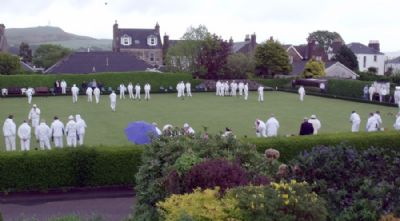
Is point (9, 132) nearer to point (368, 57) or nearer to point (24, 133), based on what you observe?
point (24, 133)

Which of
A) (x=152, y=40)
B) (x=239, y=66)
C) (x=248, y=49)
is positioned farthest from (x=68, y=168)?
(x=152, y=40)

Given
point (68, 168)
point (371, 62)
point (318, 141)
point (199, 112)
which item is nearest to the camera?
point (68, 168)

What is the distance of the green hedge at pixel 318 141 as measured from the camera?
53.9 ft

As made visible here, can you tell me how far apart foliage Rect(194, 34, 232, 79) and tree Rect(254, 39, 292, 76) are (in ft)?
16.5

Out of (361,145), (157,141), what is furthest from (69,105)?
(157,141)

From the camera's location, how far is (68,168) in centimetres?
1536

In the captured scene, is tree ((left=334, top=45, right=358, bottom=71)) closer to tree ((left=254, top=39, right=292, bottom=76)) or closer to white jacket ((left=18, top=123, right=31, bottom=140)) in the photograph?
tree ((left=254, top=39, right=292, bottom=76))

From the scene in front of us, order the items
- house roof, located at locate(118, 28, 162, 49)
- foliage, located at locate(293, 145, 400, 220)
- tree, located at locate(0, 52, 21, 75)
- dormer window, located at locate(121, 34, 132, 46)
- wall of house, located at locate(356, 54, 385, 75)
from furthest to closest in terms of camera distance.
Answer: wall of house, located at locate(356, 54, 385, 75) → house roof, located at locate(118, 28, 162, 49) → dormer window, located at locate(121, 34, 132, 46) → tree, located at locate(0, 52, 21, 75) → foliage, located at locate(293, 145, 400, 220)

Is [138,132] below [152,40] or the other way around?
below

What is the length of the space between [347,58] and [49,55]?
4773 cm

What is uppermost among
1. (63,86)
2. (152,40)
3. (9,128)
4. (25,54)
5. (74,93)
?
(152,40)

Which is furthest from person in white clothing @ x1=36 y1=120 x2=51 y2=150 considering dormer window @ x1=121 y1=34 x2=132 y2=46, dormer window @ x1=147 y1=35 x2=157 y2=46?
dormer window @ x1=147 y1=35 x2=157 y2=46

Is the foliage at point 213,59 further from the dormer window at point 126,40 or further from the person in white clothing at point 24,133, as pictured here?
the person in white clothing at point 24,133

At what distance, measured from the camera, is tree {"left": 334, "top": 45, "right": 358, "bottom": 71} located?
234ft
